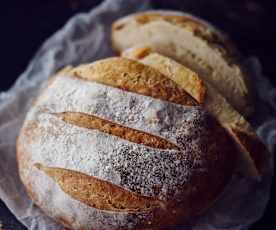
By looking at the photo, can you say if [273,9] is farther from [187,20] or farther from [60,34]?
[60,34]

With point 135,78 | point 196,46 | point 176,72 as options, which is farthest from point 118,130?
point 196,46

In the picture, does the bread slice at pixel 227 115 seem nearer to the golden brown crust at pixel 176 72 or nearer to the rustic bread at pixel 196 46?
the golden brown crust at pixel 176 72

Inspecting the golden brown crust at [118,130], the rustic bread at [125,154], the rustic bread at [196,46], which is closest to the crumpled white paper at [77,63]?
the rustic bread at [125,154]

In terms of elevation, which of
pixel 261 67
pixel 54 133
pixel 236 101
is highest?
pixel 54 133

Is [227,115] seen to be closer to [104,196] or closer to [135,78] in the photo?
[135,78]

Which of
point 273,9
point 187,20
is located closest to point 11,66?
point 187,20

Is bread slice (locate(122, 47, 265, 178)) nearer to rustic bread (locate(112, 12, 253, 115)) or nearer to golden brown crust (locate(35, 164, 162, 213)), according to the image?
rustic bread (locate(112, 12, 253, 115))
